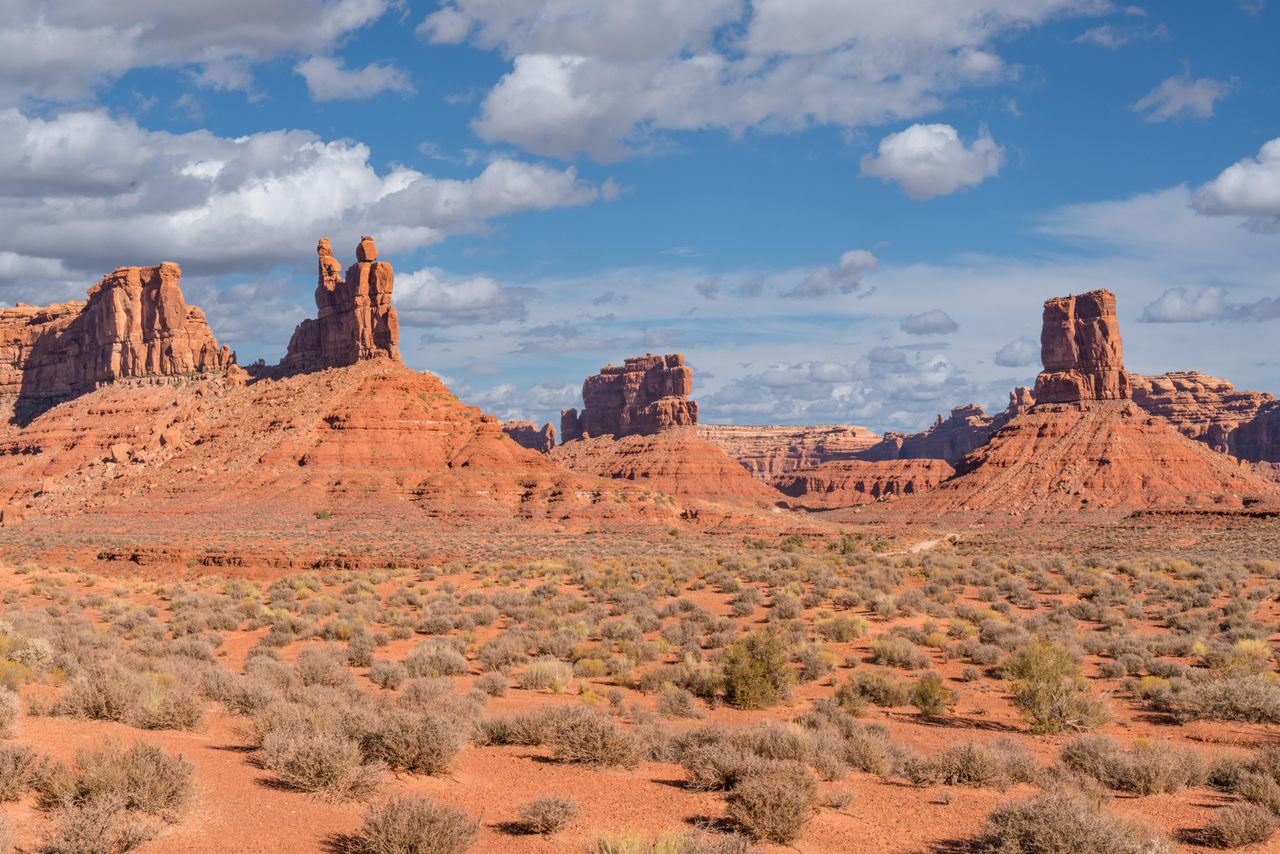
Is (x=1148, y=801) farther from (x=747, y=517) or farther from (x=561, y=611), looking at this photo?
(x=747, y=517)

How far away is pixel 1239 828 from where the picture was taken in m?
9.45

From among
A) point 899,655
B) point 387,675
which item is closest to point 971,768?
point 899,655

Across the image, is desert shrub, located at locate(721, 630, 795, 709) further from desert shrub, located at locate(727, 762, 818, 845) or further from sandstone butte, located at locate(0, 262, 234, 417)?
sandstone butte, located at locate(0, 262, 234, 417)

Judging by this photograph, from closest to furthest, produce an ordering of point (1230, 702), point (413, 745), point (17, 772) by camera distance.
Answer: point (17, 772)
point (413, 745)
point (1230, 702)

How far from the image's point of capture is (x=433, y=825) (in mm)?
8391

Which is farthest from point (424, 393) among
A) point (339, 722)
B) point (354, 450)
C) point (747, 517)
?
point (339, 722)

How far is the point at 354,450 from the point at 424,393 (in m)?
13.0

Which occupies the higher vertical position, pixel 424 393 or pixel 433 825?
pixel 424 393

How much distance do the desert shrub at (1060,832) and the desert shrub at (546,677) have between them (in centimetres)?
1065

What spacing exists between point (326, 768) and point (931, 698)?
35.2ft

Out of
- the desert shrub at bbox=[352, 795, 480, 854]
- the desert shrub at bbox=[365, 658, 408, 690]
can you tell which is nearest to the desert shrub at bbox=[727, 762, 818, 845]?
the desert shrub at bbox=[352, 795, 480, 854]

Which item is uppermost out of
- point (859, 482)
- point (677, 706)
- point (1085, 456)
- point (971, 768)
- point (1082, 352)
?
point (1082, 352)

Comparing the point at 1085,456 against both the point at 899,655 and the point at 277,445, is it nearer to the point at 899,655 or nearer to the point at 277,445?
the point at 277,445

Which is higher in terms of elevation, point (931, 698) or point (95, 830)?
point (95, 830)
